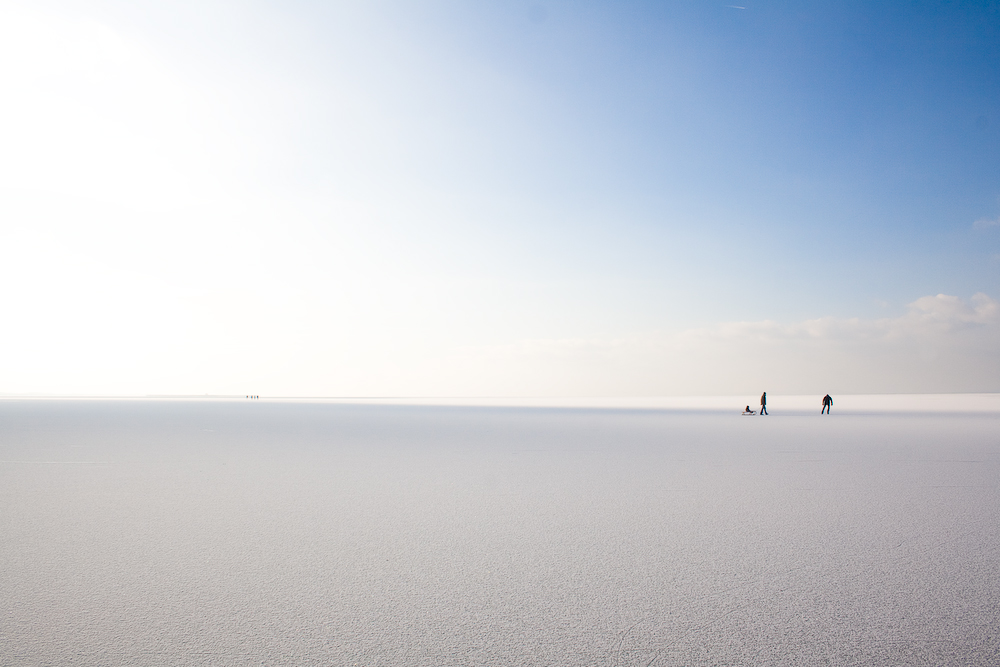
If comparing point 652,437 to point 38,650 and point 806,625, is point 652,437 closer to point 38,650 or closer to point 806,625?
point 806,625

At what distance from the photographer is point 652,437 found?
57.8 feet

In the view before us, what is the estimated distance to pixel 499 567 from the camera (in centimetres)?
470

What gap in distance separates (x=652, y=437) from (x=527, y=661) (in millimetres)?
15231

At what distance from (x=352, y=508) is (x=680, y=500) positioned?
13.3 ft

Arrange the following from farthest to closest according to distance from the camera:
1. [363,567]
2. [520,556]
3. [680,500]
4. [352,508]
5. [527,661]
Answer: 1. [680,500]
2. [352,508]
3. [520,556]
4. [363,567]
5. [527,661]

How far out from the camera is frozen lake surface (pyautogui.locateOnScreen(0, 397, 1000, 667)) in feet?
Answer: 10.9

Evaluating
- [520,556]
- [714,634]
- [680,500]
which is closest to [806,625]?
[714,634]

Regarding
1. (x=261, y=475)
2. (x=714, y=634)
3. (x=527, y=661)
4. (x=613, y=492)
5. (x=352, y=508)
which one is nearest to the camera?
(x=527, y=661)

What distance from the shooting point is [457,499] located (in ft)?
24.8

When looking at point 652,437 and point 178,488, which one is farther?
point 652,437

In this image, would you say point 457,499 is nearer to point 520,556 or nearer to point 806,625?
point 520,556

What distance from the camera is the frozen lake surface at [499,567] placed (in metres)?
3.31

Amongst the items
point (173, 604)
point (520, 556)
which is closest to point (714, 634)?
point (520, 556)

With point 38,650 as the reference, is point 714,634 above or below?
above
